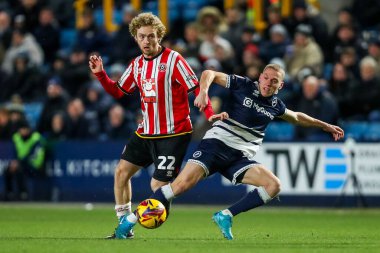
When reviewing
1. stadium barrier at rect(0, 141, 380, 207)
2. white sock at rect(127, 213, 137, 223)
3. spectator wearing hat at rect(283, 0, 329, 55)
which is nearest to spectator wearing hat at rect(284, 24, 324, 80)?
spectator wearing hat at rect(283, 0, 329, 55)

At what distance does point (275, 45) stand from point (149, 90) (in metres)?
9.38

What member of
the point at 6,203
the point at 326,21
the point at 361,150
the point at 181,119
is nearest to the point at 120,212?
the point at 181,119

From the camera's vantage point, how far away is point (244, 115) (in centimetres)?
1109

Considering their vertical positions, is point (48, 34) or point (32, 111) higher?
point (48, 34)

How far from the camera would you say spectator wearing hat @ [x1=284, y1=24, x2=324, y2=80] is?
19.3 metres

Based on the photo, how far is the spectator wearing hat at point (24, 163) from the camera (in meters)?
19.9

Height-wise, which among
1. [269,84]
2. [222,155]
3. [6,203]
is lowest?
[6,203]

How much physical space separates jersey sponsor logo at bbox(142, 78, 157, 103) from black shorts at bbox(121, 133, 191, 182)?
0.42 metres

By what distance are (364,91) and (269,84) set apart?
7.55m

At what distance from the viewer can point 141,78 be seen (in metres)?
11.1

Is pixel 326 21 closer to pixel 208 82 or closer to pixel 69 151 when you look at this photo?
pixel 69 151

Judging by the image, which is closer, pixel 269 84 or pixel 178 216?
pixel 269 84

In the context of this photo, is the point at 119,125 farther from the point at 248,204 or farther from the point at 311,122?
the point at 248,204

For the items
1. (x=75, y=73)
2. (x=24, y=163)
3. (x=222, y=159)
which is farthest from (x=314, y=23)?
(x=222, y=159)
